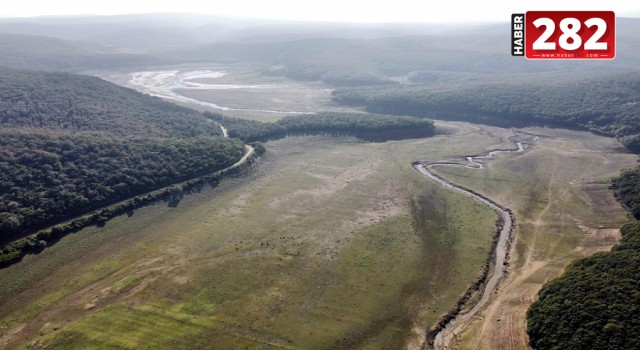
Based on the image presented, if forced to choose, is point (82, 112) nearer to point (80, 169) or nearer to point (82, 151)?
point (82, 151)

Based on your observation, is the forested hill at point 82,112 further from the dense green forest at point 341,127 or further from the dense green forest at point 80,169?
the dense green forest at point 80,169

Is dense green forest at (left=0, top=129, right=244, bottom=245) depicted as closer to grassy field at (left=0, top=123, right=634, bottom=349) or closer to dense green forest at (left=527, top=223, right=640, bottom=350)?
grassy field at (left=0, top=123, right=634, bottom=349)

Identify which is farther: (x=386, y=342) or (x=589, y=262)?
(x=589, y=262)

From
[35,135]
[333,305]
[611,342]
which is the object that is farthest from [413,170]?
[35,135]

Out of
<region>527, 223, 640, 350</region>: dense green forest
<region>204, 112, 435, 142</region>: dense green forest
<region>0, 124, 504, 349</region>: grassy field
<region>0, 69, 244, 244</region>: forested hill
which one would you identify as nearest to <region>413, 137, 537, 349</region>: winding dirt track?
<region>0, 124, 504, 349</region>: grassy field

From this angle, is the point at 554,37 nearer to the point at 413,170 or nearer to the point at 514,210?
the point at 514,210

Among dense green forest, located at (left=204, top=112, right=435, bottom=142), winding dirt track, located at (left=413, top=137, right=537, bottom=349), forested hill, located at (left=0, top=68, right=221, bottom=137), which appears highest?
forested hill, located at (left=0, top=68, right=221, bottom=137)

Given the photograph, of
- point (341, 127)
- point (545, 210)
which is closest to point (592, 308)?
point (545, 210)
